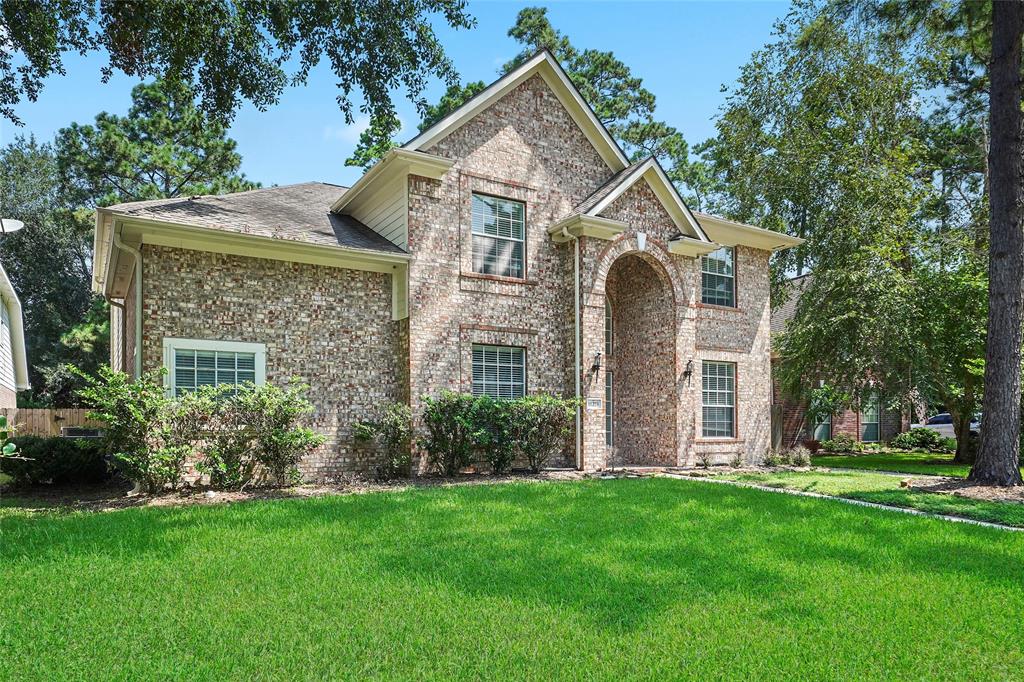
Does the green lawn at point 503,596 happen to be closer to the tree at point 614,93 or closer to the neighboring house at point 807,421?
the neighboring house at point 807,421

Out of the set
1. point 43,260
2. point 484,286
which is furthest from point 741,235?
point 43,260

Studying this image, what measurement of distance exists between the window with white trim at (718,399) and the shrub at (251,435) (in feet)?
32.8

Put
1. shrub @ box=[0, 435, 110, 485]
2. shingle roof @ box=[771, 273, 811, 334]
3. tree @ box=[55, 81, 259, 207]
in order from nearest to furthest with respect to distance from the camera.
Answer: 1. shrub @ box=[0, 435, 110, 485]
2. shingle roof @ box=[771, 273, 811, 334]
3. tree @ box=[55, 81, 259, 207]

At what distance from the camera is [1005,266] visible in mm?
12219

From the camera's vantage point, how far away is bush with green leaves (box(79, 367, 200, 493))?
996 centimetres

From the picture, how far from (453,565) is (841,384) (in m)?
16.4

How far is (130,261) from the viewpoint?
13.6 m

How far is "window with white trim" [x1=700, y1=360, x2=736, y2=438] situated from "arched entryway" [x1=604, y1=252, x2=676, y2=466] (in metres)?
1.24


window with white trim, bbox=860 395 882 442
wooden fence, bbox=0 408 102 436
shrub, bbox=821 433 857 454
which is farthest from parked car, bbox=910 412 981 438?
wooden fence, bbox=0 408 102 436

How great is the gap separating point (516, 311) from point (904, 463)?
12730 mm

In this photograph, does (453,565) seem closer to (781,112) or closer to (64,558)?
(64,558)

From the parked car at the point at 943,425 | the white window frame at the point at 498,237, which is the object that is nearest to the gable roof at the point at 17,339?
the white window frame at the point at 498,237

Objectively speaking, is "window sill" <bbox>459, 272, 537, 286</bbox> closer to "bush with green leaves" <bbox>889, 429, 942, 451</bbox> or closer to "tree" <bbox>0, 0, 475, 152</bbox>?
"tree" <bbox>0, 0, 475, 152</bbox>

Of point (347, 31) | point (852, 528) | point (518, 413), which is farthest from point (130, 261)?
point (852, 528)
